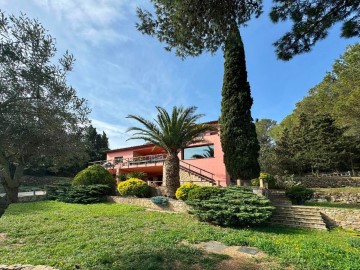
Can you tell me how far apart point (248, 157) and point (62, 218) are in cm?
1212

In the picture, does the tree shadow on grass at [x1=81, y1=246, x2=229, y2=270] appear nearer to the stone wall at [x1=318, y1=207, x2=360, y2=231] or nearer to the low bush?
the stone wall at [x1=318, y1=207, x2=360, y2=231]

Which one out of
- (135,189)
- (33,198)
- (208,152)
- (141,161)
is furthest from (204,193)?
(33,198)

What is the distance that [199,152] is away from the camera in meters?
22.9

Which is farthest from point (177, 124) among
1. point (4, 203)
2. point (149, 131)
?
point (4, 203)

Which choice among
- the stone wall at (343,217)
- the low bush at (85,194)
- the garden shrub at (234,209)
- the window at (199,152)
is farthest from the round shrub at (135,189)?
the stone wall at (343,217)

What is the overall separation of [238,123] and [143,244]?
12198mm

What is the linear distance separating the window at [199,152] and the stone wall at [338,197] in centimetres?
906

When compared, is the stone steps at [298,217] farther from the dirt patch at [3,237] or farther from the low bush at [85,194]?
the low bush at [85,194]

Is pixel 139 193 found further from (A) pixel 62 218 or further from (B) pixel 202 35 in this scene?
(B) pixel 202 35

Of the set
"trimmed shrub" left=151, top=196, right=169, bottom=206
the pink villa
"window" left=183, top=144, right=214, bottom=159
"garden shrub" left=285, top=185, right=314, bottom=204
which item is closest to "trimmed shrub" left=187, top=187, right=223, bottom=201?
"trimmed shrub" left=151, top=196, right=169, bottom=206

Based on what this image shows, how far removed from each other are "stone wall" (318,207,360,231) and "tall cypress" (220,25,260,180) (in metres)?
5.44

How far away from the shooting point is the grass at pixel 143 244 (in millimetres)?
5543

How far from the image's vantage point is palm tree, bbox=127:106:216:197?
16125mm

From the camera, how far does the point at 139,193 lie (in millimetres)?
17250
